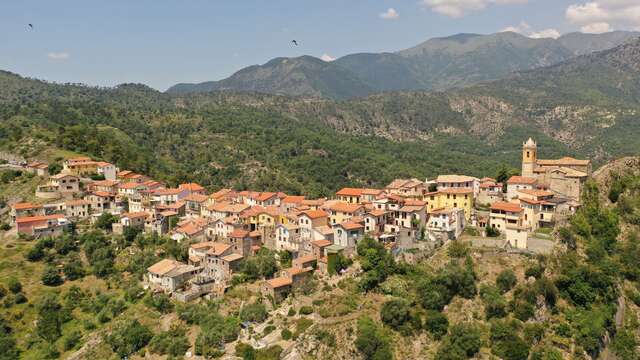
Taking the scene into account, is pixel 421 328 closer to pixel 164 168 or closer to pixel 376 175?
pixel 164 168

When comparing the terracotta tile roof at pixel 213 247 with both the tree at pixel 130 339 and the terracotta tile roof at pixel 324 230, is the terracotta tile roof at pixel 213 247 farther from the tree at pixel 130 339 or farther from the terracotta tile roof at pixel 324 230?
the tree at pixel 130 339

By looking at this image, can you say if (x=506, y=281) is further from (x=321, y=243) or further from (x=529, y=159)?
(x=529, y=159)

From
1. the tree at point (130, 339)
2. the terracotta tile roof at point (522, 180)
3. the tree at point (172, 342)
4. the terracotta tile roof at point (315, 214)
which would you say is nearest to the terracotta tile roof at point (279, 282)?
the terracotta tile roof at point (315, 214)

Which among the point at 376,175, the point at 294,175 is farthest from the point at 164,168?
the point at 376,175

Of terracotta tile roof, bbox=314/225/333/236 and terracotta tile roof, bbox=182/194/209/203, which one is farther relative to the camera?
terracotta tile roof, bbox=182/194/209/203

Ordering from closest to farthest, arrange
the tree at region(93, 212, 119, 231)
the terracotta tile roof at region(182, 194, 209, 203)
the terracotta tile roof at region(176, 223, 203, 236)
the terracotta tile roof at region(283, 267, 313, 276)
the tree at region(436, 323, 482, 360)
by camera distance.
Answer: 1. the tree at region(436, 323, 482, 360)
2. the terracotta tile roof at region(283, 267, 313, 276)
3. the terracotta tile roof at region(176, 223, 203, 236)
4. the tree at region(93, 212, 119, 231)
5. the terracotta tile roof at region(182, 194, 209, 203)

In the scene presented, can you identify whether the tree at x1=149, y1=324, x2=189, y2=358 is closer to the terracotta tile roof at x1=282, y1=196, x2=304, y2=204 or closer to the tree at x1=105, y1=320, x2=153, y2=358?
the tree at x1=105, y1=320, x2=153, y2=358

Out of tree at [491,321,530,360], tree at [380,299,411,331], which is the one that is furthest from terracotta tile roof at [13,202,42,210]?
tree at [491,321,530,360]
